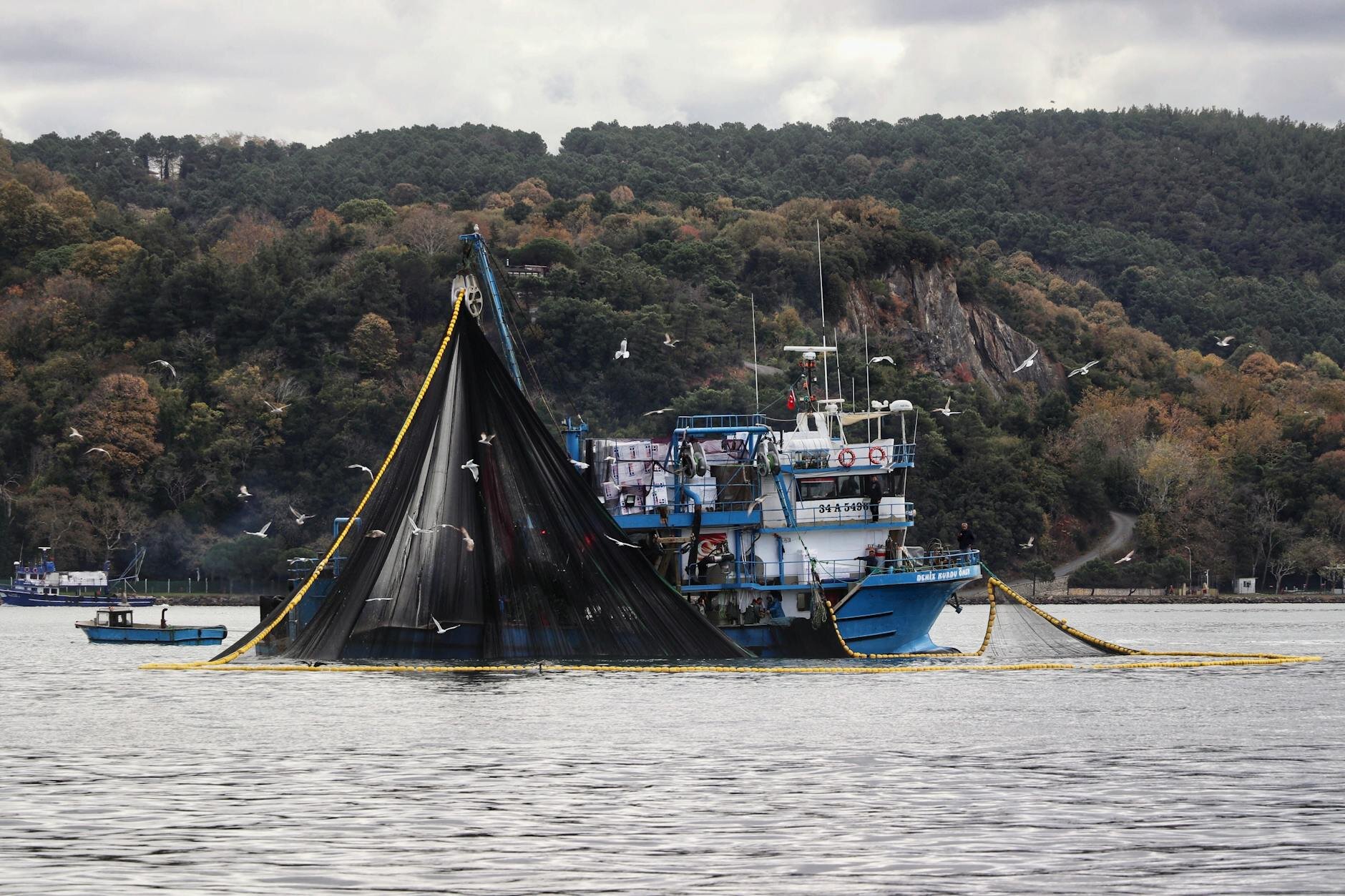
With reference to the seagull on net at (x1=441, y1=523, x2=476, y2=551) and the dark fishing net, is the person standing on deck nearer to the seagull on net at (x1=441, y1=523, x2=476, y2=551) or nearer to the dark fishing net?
Result: the dark fishing net

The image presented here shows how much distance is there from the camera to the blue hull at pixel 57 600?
125 meters

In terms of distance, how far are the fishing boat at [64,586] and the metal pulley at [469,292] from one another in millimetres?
80243

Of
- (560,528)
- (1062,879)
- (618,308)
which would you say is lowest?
(1062,879)

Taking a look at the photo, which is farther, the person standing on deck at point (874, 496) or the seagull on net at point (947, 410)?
the seagull on net at point (947, 410)

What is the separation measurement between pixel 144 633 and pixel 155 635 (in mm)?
807

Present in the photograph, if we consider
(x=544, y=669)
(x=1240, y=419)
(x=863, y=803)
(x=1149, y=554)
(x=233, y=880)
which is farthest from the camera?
(x=1240, y=419)

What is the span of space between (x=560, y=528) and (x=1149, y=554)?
107922 millimetres

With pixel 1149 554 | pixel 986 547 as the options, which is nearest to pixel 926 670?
pixel 986 547

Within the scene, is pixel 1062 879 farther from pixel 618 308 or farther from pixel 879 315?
pixel 879 315

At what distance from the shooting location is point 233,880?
77.0 ft

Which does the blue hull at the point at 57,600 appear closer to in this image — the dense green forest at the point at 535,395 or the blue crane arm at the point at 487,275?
the dense green forest at the point at 535,395

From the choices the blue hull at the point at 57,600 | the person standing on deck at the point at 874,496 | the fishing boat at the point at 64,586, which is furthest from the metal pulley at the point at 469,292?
the fishing boat at the point at 64,586

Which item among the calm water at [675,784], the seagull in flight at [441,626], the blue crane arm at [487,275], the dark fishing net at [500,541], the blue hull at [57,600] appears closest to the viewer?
the calm water at [675,784]

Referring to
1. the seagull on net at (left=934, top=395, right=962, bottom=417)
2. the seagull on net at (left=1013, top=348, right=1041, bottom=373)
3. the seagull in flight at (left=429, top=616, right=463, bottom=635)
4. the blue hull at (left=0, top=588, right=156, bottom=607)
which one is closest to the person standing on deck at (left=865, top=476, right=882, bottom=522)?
the seagull in flight at (left=429, top=616, right=463, bottom=635)
